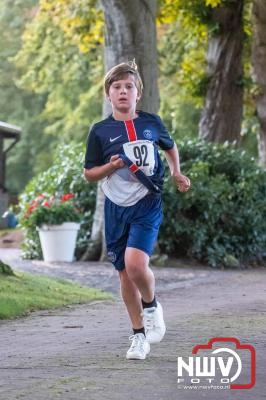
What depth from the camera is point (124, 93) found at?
7.39 m

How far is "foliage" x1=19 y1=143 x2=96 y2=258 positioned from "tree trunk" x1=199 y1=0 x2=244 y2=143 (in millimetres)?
4756

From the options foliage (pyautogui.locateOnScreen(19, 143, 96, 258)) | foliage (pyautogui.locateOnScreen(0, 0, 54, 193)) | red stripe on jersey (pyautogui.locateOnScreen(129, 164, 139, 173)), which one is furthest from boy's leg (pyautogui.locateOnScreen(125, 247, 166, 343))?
foliage (pyautogui.locateOnScreen(0, 0, 54, 193))

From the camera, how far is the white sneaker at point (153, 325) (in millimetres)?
7348

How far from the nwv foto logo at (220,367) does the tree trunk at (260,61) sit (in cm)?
A: 1850

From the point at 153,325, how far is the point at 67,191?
520 inches

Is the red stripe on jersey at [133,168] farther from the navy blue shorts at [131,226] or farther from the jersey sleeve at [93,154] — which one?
the jersey sleeve at [93,154]

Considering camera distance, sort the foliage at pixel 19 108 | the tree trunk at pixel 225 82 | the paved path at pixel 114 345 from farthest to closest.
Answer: the foliage at pixel 19 108, the tree trunk at pixel 225 82, the paved path at pixel 114 345

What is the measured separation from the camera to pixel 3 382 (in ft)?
20.6

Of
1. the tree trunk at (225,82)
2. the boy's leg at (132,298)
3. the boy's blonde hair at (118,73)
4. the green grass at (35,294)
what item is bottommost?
the green grass at (35,294)

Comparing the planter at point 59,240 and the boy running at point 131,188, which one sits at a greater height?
the boy running at point 131,188

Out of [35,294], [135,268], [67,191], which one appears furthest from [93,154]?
[67,191]

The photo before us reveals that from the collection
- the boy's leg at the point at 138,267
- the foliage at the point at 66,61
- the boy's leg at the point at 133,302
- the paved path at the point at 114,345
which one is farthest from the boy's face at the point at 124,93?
the foliage at the point at 66,61

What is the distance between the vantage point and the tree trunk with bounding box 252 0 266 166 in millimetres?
25094

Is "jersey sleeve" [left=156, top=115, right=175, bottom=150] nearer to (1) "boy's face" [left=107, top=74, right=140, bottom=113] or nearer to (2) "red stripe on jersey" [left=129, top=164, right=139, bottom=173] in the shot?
(1) "boy's face" [left=107, top=74, right=140, bottom=113]
